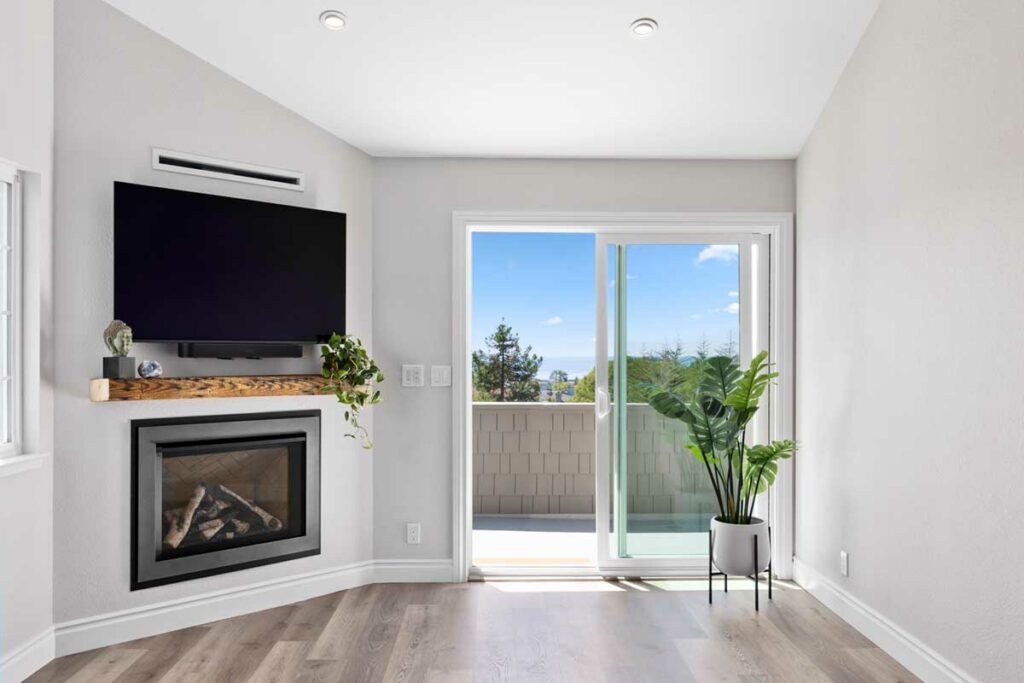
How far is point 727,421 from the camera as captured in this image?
3510 mm

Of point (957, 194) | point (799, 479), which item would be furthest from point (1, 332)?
point (799, 479)

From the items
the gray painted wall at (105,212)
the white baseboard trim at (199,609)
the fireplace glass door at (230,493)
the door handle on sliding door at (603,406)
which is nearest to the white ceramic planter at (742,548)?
the door handle on sliding door at (603,406)

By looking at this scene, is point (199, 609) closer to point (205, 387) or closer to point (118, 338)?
point (205, 387)

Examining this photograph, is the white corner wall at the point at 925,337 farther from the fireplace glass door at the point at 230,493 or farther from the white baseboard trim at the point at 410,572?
the fireplace glass door at the point at 230,493

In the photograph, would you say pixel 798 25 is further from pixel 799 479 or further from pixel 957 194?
pixel 799 479

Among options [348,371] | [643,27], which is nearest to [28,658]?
[348,371]

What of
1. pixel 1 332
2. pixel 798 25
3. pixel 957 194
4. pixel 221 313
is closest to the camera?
pixel 957 194

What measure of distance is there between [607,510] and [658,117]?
2.10m

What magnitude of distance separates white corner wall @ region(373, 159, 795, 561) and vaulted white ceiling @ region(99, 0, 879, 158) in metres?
0.12

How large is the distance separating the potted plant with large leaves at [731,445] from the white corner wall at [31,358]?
270 cm

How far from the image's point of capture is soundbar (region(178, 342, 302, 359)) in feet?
10.2

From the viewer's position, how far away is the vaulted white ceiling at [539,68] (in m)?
2.89

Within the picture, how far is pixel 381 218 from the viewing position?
3.85 meters

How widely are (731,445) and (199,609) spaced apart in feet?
8.60
